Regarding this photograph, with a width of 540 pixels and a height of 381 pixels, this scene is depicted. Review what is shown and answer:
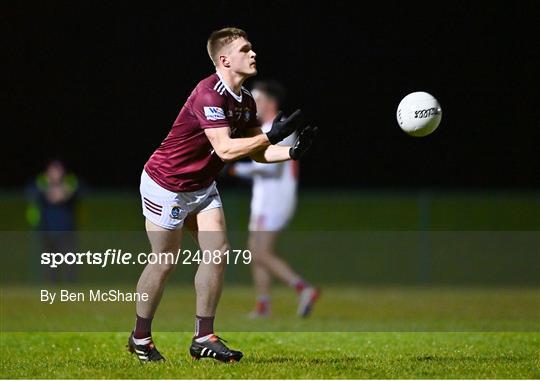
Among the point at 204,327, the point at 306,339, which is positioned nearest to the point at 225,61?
the point at 204,327

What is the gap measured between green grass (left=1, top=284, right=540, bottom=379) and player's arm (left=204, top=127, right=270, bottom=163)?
1546 millimetres

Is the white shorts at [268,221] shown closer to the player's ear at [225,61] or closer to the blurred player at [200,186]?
the blurred player at [200,186]

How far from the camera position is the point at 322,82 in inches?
966

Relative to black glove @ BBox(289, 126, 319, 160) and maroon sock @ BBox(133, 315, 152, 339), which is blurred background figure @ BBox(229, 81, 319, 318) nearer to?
maroon sock @ BBox(133, 315, 152, 339)

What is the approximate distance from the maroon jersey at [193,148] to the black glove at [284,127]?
544mm

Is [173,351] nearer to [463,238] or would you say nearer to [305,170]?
[463,238]

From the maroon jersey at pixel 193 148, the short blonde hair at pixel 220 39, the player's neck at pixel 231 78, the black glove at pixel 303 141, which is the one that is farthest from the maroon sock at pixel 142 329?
the short blonde hair at pixel 220 39

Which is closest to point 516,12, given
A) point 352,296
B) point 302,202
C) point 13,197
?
point 302,202

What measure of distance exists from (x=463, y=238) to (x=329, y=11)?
4.91m

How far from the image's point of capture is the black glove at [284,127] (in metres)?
8.02

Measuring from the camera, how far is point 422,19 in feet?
65.4

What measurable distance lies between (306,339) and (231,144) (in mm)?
2990

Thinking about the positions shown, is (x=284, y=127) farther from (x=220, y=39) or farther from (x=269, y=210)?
(x=269, y=210)

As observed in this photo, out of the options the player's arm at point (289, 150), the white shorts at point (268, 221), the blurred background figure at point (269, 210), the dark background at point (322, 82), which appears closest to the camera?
the player's arm at point (289, 150)
